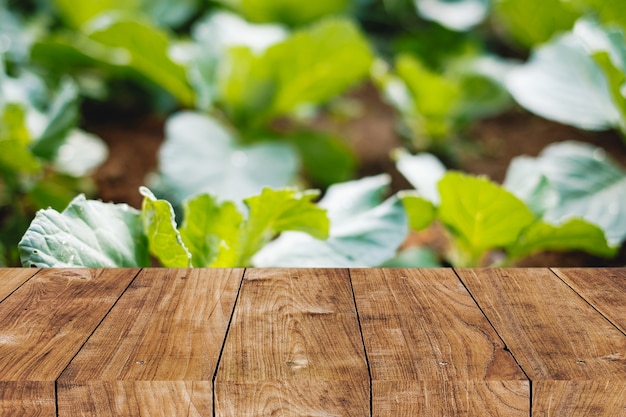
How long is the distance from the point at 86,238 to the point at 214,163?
25.5 inches

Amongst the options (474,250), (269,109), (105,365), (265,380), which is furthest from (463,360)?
(269,109)

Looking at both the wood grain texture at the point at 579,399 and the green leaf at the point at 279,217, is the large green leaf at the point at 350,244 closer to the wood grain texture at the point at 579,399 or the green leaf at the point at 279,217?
the green leaf at the point at 279,217

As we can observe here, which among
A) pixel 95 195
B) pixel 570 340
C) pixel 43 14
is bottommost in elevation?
pixel 95 195

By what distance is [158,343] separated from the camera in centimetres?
55

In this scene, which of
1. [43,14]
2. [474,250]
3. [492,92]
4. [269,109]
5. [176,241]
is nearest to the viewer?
[176,241]

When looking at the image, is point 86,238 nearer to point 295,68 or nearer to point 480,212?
point 480,212

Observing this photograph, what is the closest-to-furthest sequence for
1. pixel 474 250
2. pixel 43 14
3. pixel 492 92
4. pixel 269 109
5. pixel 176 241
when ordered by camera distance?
pixel 176 241 → pixel 474 250 → pixel 269 109 → pixel 492 92 → pixel 43 14

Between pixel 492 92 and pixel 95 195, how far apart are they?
0.91 meters

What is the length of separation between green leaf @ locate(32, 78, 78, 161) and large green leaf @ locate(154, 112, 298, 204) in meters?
0.18

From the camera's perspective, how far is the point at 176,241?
65 centimetres

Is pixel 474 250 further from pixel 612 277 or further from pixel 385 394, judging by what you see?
pixel 385 394

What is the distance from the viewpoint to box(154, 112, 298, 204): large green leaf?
124cm

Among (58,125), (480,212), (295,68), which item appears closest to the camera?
(480,212)

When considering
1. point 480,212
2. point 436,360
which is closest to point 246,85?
point 480,212
